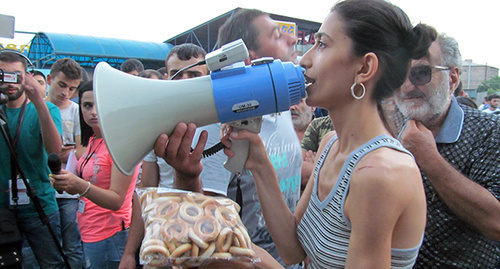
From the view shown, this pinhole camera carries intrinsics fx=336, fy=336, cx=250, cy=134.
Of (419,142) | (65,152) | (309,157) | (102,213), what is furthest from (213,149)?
(65,152)

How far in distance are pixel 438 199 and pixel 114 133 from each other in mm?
1602

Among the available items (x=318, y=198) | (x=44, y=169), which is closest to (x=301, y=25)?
(x=44, y=169)

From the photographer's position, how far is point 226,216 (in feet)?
3.67

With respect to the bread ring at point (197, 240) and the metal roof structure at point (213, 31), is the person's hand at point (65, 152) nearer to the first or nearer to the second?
the bread ring at point (197, 240)

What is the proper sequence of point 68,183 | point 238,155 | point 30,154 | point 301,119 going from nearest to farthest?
point 238,155
point 68,183
point 30,154
point 301,119

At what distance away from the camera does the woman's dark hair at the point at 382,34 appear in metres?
1.18

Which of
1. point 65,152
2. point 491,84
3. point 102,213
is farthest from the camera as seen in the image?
point 491,84

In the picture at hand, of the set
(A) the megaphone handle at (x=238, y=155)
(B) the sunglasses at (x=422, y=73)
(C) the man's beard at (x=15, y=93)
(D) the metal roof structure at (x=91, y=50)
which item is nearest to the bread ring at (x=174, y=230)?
(A) the megaphone handle at (x=238, y=155)

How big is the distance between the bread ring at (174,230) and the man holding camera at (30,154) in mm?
2652

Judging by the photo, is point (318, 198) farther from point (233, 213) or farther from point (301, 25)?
point (301, 25)

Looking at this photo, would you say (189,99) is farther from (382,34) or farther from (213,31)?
(213,31)

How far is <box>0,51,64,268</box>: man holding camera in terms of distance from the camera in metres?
3.07

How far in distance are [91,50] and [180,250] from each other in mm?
24518

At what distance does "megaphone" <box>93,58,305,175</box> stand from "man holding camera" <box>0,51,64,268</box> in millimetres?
2464
